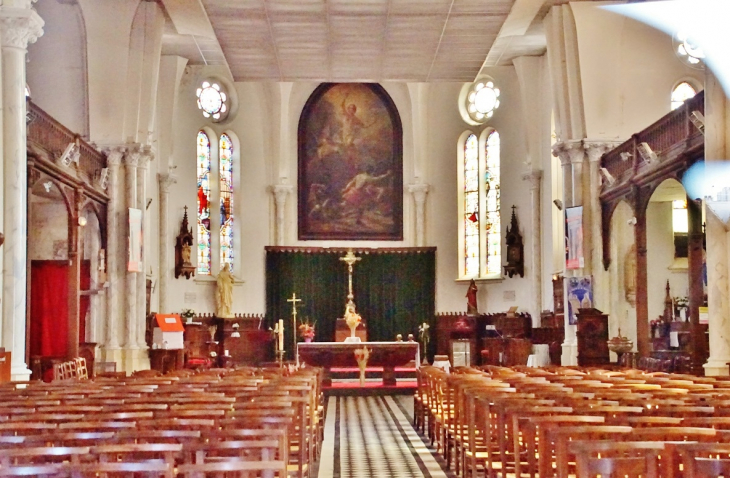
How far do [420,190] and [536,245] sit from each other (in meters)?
5.27

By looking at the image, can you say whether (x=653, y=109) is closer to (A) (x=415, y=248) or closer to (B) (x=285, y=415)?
(A) (x=415, y=248)

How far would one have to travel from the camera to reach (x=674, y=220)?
80.6ft

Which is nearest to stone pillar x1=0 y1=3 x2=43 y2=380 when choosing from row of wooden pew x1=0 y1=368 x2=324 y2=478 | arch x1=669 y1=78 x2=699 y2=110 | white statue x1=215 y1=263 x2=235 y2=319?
row of wooden pew x1=0 y1=368 x2=324 y2=478

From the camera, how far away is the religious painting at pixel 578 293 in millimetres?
22734

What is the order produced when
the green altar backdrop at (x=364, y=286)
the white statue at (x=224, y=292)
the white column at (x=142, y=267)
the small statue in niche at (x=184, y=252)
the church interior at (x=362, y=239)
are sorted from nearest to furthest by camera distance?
the church interior at (x=362, y=239) → the white column at (x=142, y=267) → the small statue in niche at (x=184, y=252) → the white statue at (x=224, y=292) → the green altar backdrop at (x=364, y=286)

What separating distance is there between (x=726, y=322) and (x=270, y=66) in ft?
38.5

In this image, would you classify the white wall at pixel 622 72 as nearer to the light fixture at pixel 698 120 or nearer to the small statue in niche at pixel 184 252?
the light fixture at pixel 698 120

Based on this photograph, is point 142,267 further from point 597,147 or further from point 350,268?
point 597,147

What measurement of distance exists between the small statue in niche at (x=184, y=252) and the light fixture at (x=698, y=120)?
1673 centimetres

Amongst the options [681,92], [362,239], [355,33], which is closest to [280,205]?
[362,239]

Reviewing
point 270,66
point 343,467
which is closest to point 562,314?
point 270,66

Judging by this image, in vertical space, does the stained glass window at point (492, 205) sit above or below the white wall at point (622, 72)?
below

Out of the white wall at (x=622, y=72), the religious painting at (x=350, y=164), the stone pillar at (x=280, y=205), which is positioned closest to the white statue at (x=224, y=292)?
the stone pillar at (x=280, y=205)

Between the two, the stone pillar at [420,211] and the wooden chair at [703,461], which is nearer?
the wooden chair at [703,461]
